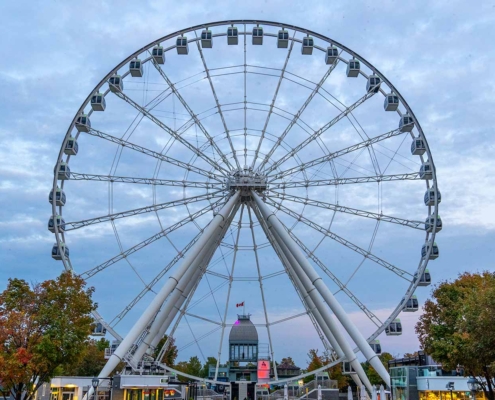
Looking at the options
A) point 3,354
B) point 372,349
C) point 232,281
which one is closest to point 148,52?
point 232,281

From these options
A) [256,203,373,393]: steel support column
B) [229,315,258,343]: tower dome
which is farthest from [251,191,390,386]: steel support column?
[229,315,258,343]: tower dome

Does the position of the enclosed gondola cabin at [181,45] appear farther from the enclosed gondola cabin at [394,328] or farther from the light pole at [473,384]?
the light pole at [473,384]

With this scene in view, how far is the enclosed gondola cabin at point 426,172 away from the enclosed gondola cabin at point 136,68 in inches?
777

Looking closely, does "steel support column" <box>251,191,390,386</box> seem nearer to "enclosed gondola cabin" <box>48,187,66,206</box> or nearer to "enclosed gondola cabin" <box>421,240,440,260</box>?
"enclosed gondola cabin" <box>421,240,440,260</box>

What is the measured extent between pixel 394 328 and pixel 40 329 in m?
21.2

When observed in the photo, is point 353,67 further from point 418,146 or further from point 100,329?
point 100,329

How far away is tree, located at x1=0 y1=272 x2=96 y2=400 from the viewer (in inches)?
1088

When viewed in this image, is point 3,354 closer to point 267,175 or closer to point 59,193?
point 59,193

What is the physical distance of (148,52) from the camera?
129 ft

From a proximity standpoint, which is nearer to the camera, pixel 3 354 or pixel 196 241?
pixel 3 354

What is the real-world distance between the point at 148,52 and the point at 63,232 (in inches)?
524

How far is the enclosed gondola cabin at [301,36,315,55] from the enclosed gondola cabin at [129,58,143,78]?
11.0 m

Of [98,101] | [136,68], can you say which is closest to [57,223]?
[98,101]

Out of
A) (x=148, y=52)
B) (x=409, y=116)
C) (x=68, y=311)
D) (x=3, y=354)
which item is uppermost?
(x=148, y=52)
